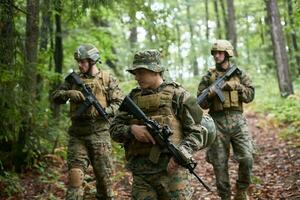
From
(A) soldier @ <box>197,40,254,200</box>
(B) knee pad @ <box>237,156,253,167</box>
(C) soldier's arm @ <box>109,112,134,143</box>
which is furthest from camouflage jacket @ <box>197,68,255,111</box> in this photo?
(C) soldier's arm @ <box>109,112,134,143</box>

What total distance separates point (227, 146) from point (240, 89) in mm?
916

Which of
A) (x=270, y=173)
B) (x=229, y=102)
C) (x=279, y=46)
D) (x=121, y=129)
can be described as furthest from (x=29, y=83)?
(x=279, y=46)

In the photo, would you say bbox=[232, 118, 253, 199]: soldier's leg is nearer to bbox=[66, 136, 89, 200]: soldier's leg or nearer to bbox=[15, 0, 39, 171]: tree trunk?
bbox=[66, 136, 89, 200]: soldier's leg

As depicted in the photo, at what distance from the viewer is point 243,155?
22.0 feet

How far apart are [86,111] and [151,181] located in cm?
251

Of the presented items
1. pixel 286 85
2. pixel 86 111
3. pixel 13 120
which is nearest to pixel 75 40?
pixel 13 120

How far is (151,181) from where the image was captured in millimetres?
4281

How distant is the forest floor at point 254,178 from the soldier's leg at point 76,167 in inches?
63.0

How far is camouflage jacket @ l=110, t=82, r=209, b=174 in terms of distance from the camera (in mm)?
4195

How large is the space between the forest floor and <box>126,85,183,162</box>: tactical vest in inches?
145

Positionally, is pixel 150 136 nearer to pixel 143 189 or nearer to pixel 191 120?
pixel 191 120

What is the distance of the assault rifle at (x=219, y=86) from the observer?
6.68 m

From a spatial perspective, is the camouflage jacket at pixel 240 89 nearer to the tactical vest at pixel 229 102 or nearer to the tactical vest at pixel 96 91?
the tactical vest at pixel 229 102

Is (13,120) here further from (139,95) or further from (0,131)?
(139,95)
